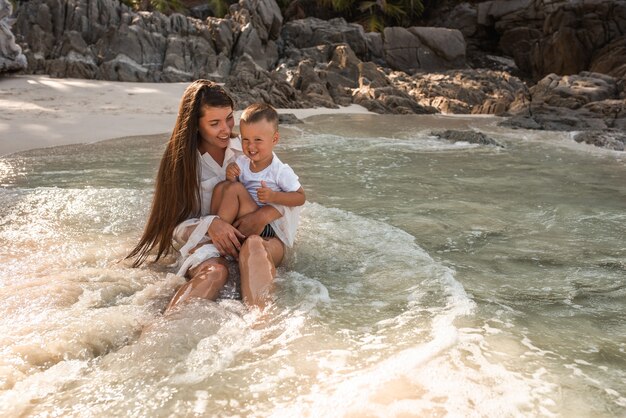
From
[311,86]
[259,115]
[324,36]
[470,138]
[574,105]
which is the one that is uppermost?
[324,36]

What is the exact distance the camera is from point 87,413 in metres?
2.06

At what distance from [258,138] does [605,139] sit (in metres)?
8.23

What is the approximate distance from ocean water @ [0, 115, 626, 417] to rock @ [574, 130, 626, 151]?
14.0ft

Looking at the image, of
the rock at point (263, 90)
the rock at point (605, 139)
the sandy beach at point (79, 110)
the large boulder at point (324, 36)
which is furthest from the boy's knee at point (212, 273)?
the large boulder at point (324, 36)

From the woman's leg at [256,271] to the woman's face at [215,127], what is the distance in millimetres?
630

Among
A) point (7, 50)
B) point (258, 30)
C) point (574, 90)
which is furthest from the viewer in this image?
point (258, 30)

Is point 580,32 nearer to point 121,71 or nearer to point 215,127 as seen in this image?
A: point 121,71

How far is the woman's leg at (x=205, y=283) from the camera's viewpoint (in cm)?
296

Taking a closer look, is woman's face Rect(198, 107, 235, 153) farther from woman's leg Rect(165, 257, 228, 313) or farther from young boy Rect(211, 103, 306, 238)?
woman's leg Rect(165, 257, 228, 313)

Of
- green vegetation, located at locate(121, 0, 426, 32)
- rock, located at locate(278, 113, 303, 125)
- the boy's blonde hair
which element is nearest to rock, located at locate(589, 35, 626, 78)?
green vegetation, located at locate(121, 0, 426, 32)

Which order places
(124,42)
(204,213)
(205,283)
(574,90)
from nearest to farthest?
(205,283) < (204,213) < (574,90) < (124,42)

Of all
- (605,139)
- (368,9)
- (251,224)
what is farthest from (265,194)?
(368,9)

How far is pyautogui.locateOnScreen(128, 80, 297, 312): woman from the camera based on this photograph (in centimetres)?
318

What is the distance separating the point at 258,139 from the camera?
329cm
